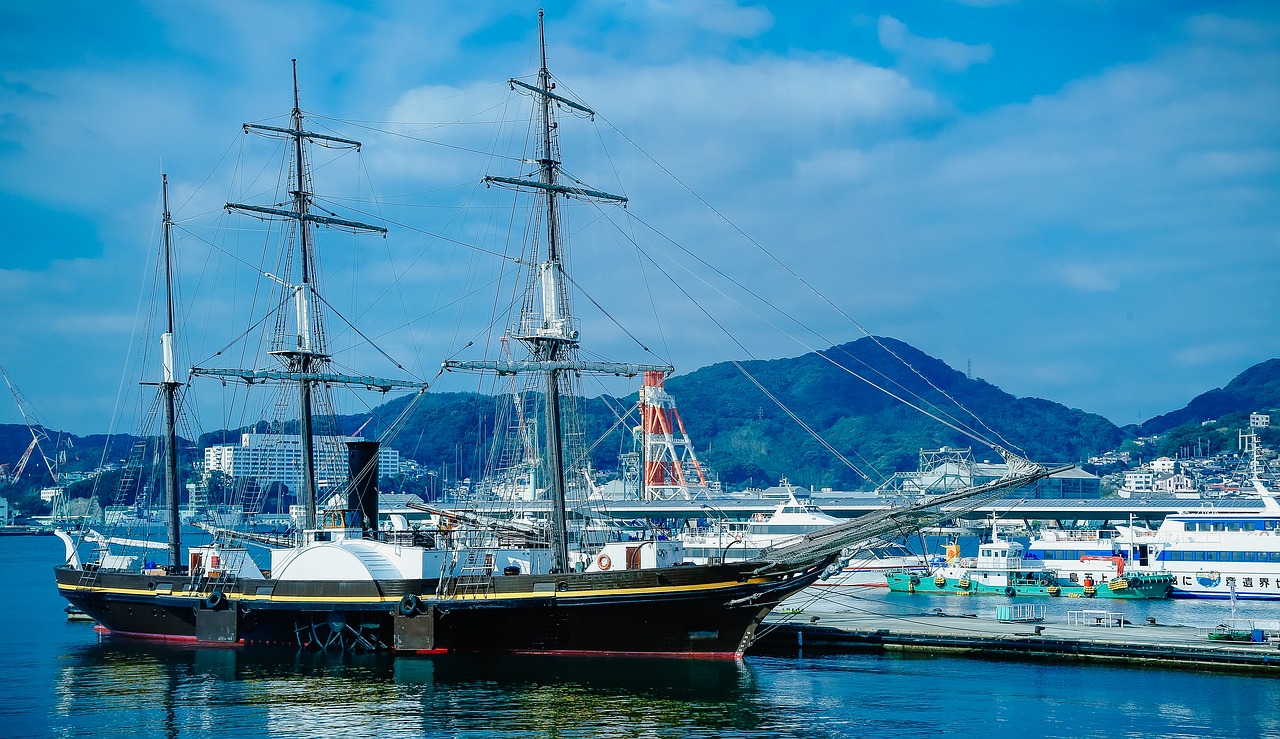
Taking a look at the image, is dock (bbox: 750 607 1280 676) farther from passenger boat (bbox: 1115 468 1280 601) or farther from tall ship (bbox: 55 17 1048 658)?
passenger boat (bbox: 1115 468 1280 601)

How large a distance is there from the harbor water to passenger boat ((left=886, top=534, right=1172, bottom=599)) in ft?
124

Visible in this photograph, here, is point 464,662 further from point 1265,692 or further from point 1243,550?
point 1243,550

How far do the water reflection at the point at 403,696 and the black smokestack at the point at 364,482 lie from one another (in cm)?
641

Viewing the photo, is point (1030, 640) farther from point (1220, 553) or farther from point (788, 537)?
point (788, 537)

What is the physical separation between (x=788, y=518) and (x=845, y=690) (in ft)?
189

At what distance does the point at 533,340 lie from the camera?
160 ft

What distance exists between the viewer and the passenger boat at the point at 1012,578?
78488 millimetres

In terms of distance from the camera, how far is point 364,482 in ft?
166

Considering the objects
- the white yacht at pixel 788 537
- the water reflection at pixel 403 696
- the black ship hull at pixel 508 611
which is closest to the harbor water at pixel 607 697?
the water reflection at pixel 403 696

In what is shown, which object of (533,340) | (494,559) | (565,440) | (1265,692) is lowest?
(1265,692)

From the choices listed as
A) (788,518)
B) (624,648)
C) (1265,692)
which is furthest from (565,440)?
(788,518)

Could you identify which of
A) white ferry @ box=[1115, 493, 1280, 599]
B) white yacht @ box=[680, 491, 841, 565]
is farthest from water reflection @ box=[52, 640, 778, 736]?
white yacht @ box=[680, 491, 841, 565]

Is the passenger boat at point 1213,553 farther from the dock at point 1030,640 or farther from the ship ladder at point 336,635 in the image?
the ship ladder at point 336,635

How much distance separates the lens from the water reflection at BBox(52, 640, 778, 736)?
3294 centimetres
